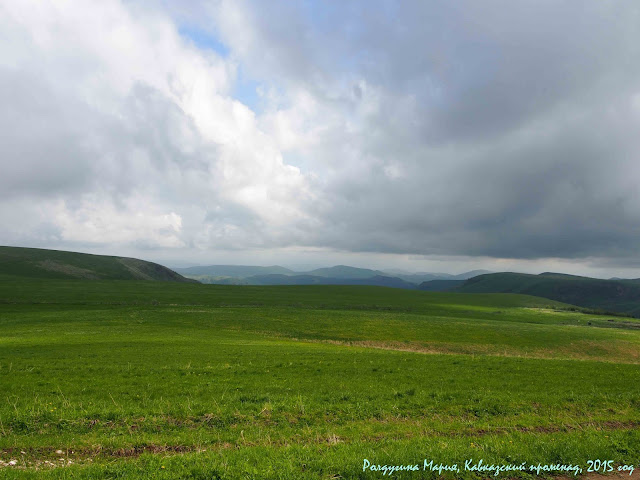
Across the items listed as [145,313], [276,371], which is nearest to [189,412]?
[276,371]

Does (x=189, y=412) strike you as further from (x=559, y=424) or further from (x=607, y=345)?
(x=607, y=345)

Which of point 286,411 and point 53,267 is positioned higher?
point 286,411

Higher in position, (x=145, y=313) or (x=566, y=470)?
(x=566, y=470)

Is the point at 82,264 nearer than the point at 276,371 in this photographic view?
No

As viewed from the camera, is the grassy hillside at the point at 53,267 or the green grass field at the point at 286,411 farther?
the grassy hillside at the point at 53,267

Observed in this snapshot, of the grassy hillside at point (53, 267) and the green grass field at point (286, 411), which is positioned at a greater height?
the green grass field at point (286, 411)

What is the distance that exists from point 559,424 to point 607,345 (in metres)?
53.9

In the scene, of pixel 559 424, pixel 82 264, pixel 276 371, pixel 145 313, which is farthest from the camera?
pixel 82 264

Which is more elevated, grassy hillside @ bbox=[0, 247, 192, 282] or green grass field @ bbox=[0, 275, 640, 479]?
green grass field @ bbox=[0, 275, 640, 479]

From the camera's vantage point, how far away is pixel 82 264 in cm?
18750

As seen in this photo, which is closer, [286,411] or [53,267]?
[286,411]

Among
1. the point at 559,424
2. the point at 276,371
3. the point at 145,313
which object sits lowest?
the point at 145,313

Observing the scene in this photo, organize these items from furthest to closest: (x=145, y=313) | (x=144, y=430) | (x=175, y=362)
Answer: (x=145, y=313) → (x=175, y=362) → (x=144, y=430)

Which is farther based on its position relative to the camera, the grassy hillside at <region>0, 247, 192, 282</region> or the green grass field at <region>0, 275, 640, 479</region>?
the grassy hillside at <region>0, 247, 192, 282</region>
